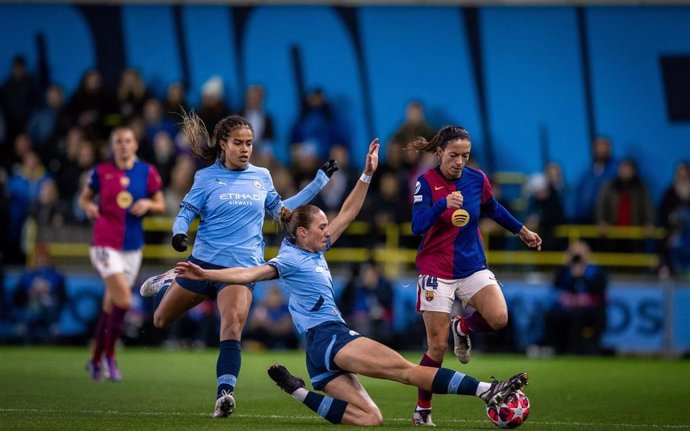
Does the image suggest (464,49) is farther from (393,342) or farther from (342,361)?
(342,361)

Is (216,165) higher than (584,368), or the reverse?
(216,165)

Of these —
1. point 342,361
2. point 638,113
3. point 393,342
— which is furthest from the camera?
point 638,113

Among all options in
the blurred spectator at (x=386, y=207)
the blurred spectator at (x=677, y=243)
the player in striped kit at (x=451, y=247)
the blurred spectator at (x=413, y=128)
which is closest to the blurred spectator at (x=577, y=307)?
the blurred spectator at (x=677, y=243)

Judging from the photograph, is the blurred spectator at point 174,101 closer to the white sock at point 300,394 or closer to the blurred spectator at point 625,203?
the blurred spectator at point 625,203

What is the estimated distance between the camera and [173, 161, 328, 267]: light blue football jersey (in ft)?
36.1

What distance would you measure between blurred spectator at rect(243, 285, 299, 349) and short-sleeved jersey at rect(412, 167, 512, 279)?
11024mm

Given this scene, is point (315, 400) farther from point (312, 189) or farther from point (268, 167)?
point (268, 167)

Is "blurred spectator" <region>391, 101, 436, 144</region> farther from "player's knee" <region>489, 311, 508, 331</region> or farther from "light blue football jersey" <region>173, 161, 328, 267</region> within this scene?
"player's knee" <region>489, 311, 508, 331</region>

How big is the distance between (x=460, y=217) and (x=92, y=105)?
1411cm

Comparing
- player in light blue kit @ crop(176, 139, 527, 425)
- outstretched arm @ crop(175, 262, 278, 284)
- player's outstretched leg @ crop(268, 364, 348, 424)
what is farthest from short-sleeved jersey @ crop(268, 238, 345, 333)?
player's outstretched leg @ crop(268, 364, 348, 424)

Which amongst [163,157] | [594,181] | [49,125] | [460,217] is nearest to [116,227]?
[460,217]

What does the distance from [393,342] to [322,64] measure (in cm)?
671

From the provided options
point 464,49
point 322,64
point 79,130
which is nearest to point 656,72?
point 464,49

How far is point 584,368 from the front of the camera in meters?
18.2
